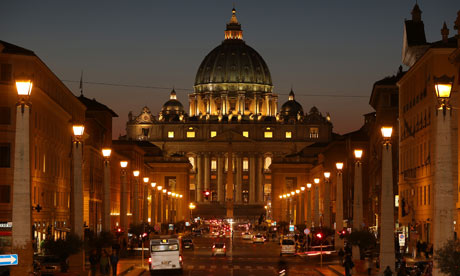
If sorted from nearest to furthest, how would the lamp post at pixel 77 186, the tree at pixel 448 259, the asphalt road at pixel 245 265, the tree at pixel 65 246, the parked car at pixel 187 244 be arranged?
the tree at pixel 448 259, the tree at pixel 65 246, the lamp post at pixel 77 186, the asphalt road at pixel 245 265, the parked car at pixel 187 244

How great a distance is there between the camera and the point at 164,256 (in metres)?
53.1

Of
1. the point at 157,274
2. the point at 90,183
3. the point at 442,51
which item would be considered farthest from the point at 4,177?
the point at 90,183

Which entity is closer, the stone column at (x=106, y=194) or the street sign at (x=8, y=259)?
the street sign at (x=8, y=259)

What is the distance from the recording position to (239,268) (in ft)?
190

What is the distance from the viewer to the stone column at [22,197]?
2712 centimetres

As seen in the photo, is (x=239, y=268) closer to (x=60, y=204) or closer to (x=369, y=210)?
(x=60, y=204)

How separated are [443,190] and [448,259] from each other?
1.84 m

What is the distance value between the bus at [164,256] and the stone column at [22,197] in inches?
995

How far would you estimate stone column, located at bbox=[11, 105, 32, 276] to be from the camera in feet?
89.0

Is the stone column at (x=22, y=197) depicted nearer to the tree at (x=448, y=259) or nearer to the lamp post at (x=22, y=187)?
the lamp post at (x=22, y=187)

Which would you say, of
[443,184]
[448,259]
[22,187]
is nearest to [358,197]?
[443,184]

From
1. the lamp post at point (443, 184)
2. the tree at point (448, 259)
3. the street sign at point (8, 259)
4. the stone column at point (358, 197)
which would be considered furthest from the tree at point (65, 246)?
the tree at point (448, 259)

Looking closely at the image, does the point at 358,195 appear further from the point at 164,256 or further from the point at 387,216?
the point at 387,216

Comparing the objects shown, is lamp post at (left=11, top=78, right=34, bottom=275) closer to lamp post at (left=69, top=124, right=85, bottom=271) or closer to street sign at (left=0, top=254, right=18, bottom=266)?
street sign at (left=0, top=254, right=18, bottom=266)
